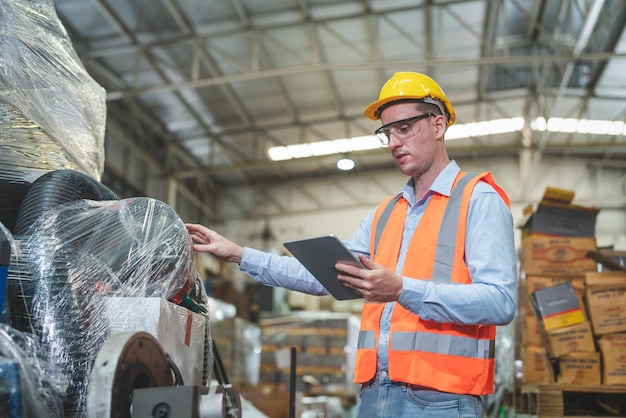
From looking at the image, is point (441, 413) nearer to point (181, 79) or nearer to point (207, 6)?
point (207, 6)

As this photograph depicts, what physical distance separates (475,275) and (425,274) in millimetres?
176

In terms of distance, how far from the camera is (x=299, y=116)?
45.7 feet

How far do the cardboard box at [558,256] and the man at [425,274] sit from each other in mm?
2364

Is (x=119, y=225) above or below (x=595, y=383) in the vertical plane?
above

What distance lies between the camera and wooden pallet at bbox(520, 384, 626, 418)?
406 centimetres

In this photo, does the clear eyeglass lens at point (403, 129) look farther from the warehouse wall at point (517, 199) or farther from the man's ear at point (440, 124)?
the warehouse wall at point (517, 199)

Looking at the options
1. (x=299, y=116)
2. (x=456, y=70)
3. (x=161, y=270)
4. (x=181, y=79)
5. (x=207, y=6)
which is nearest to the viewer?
(x=161, y=270)

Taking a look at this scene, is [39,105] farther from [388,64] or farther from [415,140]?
[388,64]

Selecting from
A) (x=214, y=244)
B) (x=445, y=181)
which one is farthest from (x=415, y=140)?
(x=214, y=244)

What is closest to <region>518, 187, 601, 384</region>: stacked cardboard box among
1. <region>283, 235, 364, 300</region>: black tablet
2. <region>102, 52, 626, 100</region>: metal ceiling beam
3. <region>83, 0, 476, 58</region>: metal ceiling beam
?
<region>283, 235, 364, 300</region>: black tablet

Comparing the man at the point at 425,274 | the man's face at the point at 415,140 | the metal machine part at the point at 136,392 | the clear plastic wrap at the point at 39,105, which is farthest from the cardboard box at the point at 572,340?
the metal machine part at the point at 136,392

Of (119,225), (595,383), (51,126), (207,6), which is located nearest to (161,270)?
(119,225)

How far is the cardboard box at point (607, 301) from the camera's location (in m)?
4.27

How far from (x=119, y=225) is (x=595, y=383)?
327 centimetres
